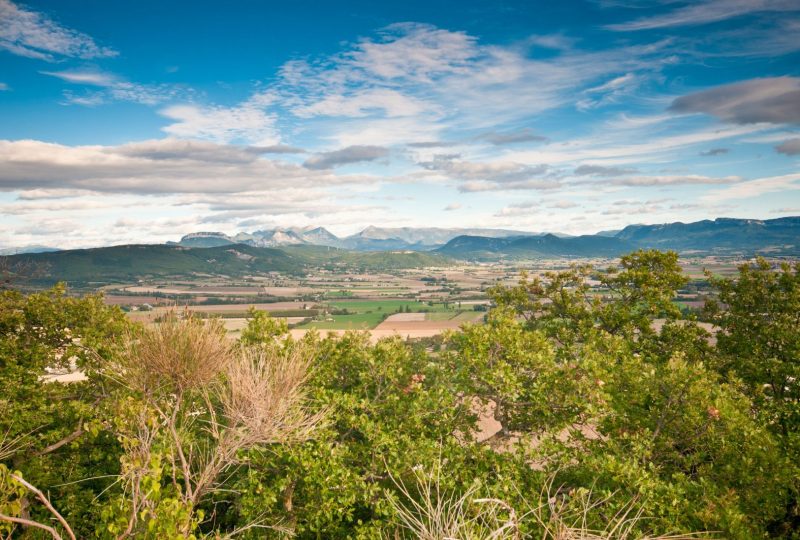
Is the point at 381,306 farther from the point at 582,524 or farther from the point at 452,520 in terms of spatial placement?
the point at 582,524

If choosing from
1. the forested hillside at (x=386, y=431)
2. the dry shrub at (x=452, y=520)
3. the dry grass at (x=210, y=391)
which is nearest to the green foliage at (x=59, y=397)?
the forested hillside at (x=386, y=431)

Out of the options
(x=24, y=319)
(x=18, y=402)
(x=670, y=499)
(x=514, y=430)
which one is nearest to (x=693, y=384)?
(x=670, y=499)

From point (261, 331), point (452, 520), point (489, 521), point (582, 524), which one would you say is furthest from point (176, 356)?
point (582, 524)

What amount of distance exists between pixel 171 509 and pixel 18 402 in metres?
15.0

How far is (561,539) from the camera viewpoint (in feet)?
19.6

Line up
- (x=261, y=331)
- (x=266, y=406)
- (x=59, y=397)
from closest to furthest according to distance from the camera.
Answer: (x=266, y=406)
(x=261, y=331)
(x=59, y=397)

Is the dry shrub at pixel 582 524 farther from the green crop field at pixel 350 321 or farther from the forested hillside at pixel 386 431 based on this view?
the green crop field at pixel 350 321

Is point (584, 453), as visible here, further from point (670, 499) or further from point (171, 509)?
point (171, 509)

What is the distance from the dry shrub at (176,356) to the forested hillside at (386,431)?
7 centimetres

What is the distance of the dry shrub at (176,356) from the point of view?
14046 millimetres

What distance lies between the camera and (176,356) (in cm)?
1408

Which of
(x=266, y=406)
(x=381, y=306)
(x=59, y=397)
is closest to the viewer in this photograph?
(x=266, y=406)

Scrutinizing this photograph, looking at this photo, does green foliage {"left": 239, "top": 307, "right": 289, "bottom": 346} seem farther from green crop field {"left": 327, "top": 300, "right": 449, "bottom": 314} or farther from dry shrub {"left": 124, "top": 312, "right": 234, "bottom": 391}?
green crop field {"left": 327, "top": 300, "right": 449, "bottom": 314}

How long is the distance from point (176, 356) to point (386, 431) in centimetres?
724
